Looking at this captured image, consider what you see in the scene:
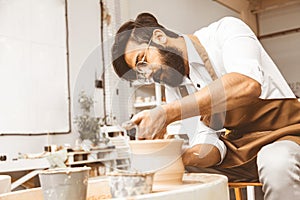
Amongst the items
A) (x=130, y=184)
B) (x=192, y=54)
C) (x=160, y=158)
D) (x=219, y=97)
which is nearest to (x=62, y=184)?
(x=130, y=184)

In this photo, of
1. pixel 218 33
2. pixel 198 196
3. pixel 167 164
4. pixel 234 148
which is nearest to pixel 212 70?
pixel 218 33

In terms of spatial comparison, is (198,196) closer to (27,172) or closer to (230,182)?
(230,182)

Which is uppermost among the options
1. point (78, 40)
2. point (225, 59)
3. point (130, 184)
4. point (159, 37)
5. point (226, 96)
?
point (78, 40)

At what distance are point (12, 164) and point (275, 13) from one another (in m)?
5.28

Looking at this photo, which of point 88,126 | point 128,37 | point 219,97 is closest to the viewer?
point 219,97

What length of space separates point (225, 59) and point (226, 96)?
0.18 m

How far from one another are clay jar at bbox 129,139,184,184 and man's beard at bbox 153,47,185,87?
632mm

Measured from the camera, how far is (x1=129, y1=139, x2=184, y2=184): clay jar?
914 mm

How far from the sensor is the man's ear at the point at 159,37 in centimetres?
148

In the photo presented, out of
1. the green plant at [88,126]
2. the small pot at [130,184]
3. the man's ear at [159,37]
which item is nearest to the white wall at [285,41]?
the green plant at [88,126]

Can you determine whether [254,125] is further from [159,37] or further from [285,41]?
[285,41]

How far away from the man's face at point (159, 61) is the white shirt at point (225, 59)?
0.17ft

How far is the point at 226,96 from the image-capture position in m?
1.37

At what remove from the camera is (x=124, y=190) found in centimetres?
76
